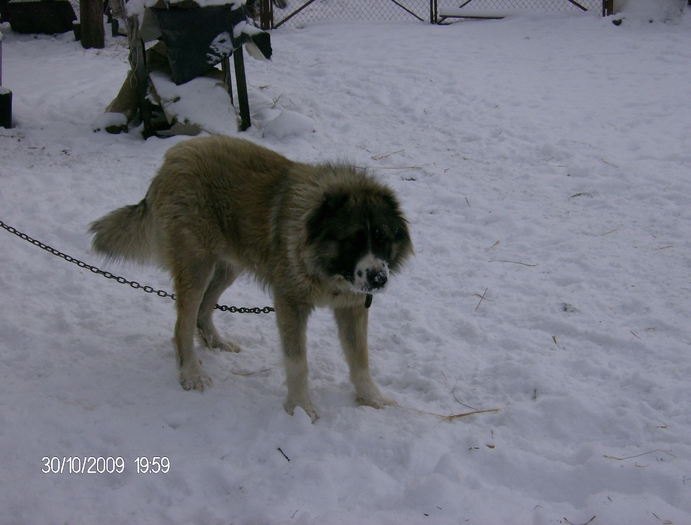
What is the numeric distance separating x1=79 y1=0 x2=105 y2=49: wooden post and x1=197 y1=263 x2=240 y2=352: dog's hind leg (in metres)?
9.35

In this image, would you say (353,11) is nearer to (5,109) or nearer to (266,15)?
(266,15)

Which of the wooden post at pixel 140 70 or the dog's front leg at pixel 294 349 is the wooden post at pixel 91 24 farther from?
the dog's front leg at pixel 294 349

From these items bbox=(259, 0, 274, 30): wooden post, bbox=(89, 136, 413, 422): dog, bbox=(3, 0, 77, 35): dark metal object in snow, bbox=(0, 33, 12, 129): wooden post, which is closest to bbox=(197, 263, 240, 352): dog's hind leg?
bbox=(89, 136, 413, 422): dog

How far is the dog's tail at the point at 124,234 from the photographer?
4.27m

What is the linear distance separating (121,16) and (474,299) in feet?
19.1

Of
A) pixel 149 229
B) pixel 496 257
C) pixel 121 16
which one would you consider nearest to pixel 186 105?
pixel 121 16

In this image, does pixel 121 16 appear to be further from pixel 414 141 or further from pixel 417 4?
pixel 417 4

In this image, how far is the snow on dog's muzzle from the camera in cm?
331

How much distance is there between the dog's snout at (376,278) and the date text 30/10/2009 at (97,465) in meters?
1.53

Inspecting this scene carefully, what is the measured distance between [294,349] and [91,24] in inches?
413

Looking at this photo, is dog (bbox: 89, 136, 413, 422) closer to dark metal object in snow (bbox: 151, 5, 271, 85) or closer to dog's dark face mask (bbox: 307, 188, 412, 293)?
dog's dark face mask (bbox: 307, 188, 412, 293)

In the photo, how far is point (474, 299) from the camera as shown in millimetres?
5113

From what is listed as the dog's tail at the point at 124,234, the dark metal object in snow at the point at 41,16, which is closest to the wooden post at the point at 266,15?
the dark metal object in snow at the point at 41,16

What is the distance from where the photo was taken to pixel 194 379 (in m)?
4.04
